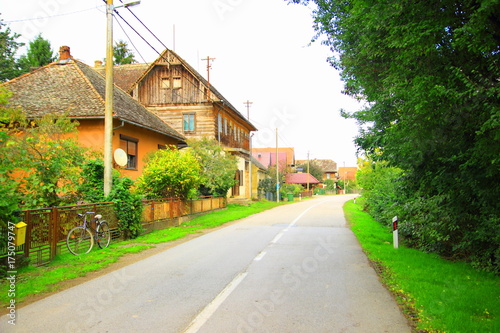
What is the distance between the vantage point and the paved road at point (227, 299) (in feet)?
14.6

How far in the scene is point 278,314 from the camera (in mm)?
4816

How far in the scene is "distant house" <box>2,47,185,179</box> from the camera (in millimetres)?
17073

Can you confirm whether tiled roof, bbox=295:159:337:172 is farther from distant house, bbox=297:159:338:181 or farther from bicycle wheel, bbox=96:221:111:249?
bicycle wheel, bbox=96:221:111:249

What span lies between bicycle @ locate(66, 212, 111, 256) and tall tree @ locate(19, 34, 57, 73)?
30.1 m

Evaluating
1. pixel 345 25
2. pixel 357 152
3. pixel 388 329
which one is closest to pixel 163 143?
pixel 357 152

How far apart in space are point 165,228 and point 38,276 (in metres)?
8.07

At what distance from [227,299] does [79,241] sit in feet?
18.3

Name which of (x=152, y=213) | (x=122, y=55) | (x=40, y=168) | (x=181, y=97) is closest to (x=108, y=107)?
(x=40, y=168)

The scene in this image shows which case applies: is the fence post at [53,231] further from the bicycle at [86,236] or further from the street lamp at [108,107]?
the street lamp at [108,107]

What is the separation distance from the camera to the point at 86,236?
9.59 m

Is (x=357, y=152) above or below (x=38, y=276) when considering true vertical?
above

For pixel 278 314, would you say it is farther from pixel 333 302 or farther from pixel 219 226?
pixel 219 226

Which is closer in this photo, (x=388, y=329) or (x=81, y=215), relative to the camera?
(x=388, y=329)

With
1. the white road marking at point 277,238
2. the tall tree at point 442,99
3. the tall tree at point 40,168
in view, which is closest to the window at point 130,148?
the tall tree at point 40,168
